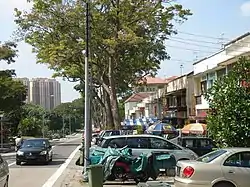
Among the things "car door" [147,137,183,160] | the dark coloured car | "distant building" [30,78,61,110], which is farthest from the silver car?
"distant building" [30,78,61,110]

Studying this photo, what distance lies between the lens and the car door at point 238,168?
41.6 ft

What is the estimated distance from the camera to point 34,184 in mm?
19047

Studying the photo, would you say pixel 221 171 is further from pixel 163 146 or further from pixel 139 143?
pixel 139 143

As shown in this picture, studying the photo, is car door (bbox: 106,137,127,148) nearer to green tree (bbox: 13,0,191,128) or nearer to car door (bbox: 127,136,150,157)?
car door (bbox: 127,136,150,157)

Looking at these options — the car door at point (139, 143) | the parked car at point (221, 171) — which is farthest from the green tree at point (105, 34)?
the parked car at point (221, 171)

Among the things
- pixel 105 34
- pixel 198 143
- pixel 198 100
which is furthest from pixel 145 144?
pixel 198 100

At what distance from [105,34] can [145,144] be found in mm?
16546

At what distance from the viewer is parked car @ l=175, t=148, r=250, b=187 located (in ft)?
41.7

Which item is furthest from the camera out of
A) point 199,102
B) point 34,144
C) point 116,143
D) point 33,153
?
point 199,102

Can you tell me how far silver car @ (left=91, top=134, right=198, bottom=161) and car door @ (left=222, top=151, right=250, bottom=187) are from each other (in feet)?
24.7

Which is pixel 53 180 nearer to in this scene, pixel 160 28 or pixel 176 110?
pixel 160 28

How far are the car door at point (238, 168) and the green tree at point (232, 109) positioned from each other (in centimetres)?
343

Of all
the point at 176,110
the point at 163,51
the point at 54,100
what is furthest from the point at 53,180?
the point at 54,100

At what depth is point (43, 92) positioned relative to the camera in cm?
15362
